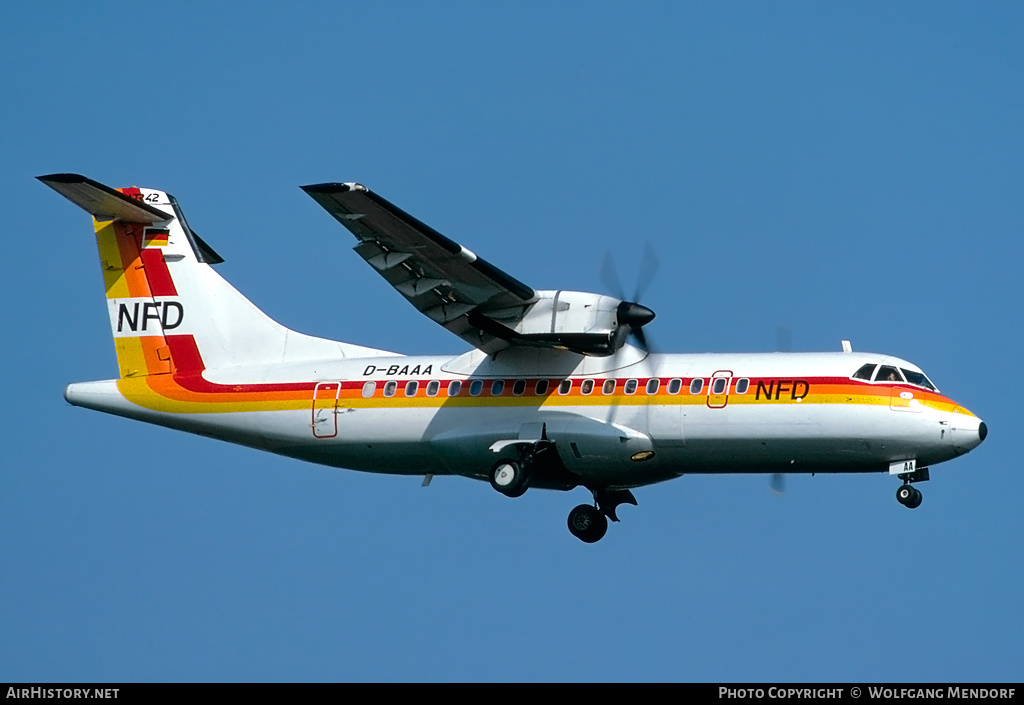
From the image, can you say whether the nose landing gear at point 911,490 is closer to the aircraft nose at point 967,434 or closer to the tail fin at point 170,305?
the aircraft nose at point 967,434

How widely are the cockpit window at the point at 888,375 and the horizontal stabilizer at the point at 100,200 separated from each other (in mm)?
12020

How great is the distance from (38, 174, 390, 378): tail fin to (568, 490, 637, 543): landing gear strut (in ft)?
13.5

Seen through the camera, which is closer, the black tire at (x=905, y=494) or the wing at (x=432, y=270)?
the wing at (x=432, y=270)

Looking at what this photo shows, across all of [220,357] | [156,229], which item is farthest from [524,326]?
[156,229]

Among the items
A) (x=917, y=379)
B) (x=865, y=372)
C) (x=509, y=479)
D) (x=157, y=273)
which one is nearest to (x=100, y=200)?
(x=157, y=273)

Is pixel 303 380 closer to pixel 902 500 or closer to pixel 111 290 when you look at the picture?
pixel 111 290

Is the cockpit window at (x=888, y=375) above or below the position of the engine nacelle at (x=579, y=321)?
below

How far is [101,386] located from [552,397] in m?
7.54

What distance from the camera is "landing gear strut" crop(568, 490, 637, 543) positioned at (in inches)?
969

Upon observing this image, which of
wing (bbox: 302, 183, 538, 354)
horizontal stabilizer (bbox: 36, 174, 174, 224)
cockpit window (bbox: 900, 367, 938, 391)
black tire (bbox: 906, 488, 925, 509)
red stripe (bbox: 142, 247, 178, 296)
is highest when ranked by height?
horizontal stabilizer (bbox: 36, 174, 174, 224)

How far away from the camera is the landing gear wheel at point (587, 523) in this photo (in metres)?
24.6

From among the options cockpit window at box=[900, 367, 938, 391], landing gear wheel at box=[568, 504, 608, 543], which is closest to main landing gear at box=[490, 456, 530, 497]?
landing gear wheel at box=[568, 504, 608, 543]

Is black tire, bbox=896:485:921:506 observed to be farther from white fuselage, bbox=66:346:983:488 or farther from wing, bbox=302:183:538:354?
wing, bbox=302:183:538:354

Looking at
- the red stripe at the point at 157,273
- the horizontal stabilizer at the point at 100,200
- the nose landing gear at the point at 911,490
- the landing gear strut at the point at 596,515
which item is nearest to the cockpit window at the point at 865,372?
the nose landing gear at the point at 911,490
